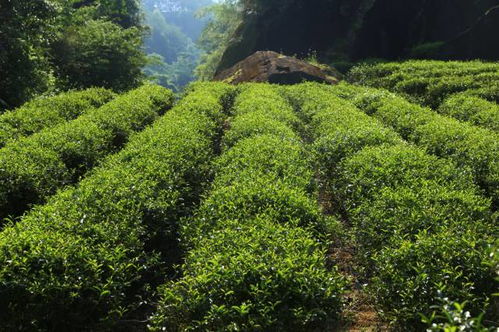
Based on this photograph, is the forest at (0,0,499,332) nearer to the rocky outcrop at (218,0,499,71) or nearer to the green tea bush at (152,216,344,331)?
the green tea bush at (152,216,344,331)

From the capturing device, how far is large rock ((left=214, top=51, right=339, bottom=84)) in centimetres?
2617

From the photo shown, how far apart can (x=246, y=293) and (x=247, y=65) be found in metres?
25.9

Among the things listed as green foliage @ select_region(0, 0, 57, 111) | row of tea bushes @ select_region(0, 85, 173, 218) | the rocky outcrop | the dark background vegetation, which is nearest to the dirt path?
row of tea bushes @ select_region(0, 85, 173, 218)

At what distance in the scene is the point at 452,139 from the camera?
10633mm

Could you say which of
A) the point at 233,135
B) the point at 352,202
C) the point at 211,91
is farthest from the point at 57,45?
the point at 352,202

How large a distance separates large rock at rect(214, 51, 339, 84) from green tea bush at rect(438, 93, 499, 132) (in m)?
10.6

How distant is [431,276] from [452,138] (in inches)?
280

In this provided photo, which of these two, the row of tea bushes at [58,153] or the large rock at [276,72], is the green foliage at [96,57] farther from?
the row of tea bushes at [58,153]

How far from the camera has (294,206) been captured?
656 cm

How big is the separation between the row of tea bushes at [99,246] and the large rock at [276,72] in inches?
710

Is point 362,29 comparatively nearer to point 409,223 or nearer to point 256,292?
point 409,223

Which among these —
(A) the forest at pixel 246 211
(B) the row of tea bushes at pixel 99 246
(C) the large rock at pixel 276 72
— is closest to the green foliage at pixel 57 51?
(A) the forest at pixel 246 211

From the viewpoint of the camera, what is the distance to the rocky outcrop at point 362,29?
2977cm

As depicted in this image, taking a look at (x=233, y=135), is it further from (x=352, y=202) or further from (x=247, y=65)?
(x=247, y=65)
